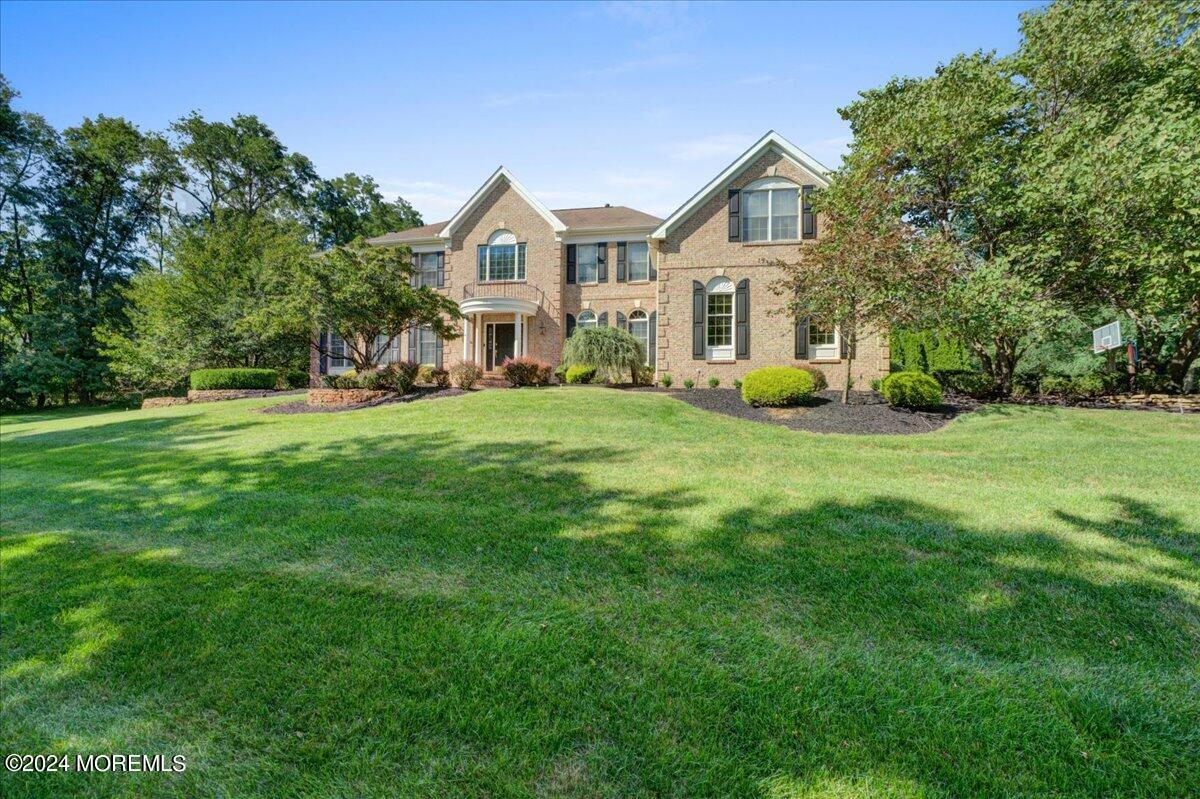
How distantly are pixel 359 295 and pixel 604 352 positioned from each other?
24.1ft

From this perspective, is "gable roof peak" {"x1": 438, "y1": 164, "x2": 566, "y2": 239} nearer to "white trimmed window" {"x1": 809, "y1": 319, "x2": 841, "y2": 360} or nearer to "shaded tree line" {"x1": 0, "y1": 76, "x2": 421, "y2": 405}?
"shaded tree line" {"x1": 0, "y1": 76, "x2": 421, "y2": 405}

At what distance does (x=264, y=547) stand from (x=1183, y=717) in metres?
5.36

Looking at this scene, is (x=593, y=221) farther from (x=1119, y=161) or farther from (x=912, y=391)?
(x=1119, y=161)

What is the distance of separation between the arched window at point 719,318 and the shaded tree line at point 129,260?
13626 mm

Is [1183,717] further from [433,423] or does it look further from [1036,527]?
[433,423]

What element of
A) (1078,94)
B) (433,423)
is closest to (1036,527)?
(433,423)

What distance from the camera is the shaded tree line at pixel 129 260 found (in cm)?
2098

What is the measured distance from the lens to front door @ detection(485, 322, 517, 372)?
21.6 m

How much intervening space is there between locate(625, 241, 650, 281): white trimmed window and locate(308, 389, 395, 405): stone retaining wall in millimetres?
10852

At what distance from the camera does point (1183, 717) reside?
2129mm

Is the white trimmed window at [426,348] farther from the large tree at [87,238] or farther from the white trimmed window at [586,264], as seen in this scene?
the large tree at [87,238]

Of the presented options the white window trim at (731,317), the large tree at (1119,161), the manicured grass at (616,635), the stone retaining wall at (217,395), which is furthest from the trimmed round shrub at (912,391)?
the stone retaining wall at (217,395)

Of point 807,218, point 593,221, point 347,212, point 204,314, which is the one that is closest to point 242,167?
point 347,212

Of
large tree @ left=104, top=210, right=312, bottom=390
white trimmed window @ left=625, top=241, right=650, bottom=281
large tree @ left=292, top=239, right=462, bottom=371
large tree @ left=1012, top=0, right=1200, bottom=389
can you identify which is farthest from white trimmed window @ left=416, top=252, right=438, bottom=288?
large tree @ left=1012, top=0, right=1200, bottom=389
